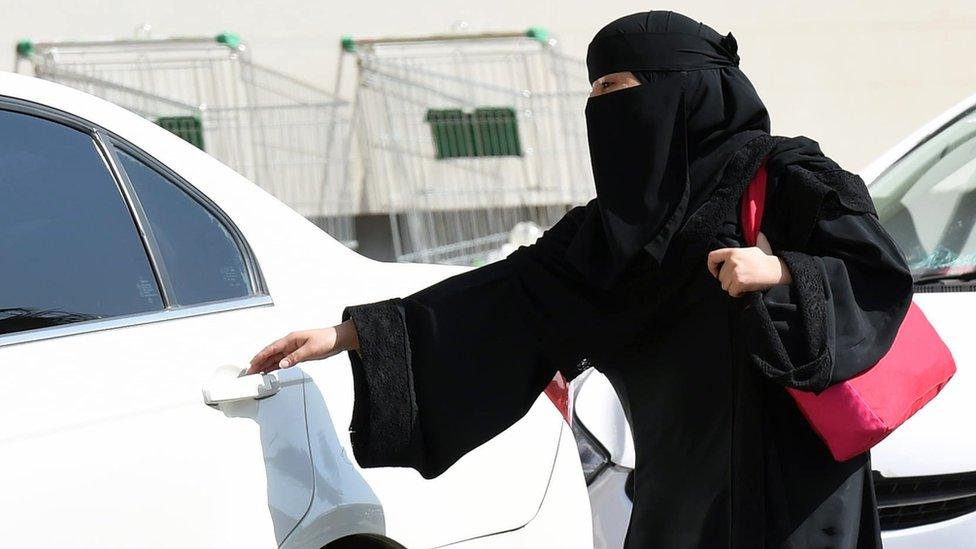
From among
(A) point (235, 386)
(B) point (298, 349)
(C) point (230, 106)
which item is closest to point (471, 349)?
(B) point (298, 349)

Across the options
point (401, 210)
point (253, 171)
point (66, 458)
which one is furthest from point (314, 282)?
point (401, 210)

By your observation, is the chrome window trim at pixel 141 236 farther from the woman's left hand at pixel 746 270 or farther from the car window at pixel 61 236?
the woman's left hand at pixel 746 270

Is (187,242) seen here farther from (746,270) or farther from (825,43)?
(825,43)

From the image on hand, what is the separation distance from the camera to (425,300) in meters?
2.35

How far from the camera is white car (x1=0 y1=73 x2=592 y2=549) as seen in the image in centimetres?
188

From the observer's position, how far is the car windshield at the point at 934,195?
11.6 feet

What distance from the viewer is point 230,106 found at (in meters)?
7.29

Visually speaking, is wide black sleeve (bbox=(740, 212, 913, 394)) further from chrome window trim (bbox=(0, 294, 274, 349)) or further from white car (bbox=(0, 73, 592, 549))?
chrome window trim (bbox=(0, 294, 274, 349))

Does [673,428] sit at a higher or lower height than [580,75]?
lower

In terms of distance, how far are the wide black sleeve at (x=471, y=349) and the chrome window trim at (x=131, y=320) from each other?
172mm

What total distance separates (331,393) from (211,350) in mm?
250

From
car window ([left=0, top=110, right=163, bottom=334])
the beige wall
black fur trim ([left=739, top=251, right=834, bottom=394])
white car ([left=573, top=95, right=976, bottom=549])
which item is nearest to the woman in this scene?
black fur trim ([left=739, top=251, right=834, bottom=394])

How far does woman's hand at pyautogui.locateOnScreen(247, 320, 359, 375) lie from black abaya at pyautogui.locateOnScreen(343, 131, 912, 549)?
6 cm

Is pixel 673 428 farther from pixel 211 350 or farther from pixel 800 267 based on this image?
pixel 211 350
